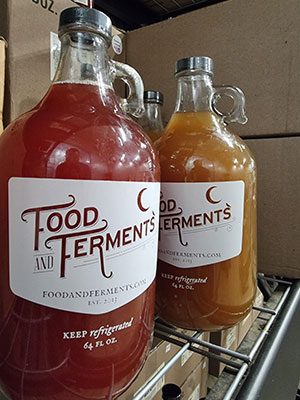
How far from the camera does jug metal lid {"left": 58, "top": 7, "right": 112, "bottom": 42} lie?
276mm

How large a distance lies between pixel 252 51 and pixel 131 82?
0.32 metres

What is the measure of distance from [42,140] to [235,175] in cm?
23

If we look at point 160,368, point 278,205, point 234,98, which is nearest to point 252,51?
point 234,98

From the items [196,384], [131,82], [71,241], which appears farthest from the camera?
[196,384]

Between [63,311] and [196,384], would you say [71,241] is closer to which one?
[63,311]

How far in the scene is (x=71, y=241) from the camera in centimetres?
25

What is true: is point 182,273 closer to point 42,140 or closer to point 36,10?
point 42,140

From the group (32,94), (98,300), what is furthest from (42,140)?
(32,94)

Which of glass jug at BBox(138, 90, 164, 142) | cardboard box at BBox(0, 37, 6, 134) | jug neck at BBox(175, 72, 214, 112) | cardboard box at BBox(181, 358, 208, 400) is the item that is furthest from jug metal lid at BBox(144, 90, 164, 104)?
cardboard box at BBox(181, 358, 208, 400)

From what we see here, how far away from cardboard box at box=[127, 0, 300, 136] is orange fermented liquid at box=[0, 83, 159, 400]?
1.24ft

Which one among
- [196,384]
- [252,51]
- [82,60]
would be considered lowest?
[196,384]

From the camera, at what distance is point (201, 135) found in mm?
403

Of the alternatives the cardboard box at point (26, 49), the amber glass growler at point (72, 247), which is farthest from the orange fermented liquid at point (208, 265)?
the cardboard box at point (26, 49)

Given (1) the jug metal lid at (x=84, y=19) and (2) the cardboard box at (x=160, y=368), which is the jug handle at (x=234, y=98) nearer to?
(1) the jug metal lid at (x=84, y=19)
